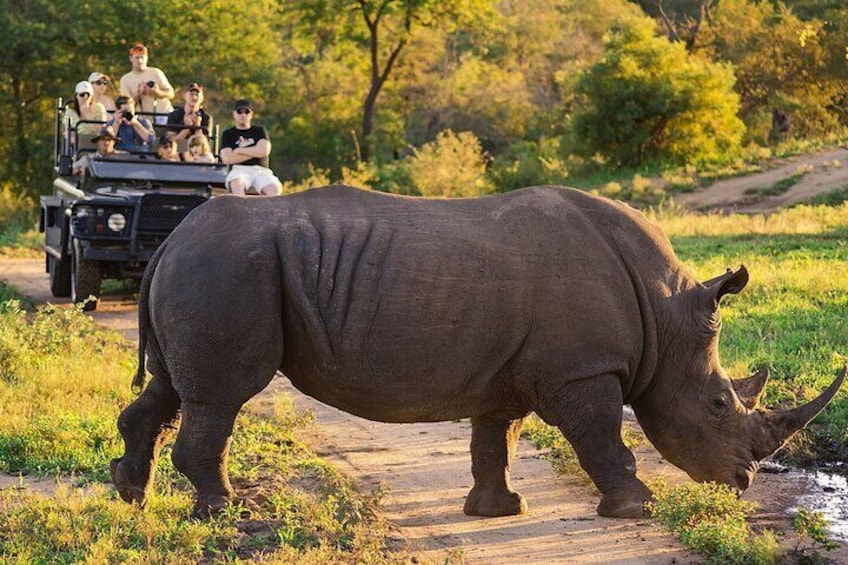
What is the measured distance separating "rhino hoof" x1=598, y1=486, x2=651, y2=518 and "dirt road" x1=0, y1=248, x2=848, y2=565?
7 centimetres

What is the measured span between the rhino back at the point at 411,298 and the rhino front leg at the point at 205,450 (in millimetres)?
398

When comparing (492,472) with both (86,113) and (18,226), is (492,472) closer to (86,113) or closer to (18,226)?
(86,113)

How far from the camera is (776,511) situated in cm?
722

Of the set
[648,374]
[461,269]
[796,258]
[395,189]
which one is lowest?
[395,189]

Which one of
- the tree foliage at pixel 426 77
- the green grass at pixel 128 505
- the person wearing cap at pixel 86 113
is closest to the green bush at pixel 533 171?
the tree foliage at pixel 426 77

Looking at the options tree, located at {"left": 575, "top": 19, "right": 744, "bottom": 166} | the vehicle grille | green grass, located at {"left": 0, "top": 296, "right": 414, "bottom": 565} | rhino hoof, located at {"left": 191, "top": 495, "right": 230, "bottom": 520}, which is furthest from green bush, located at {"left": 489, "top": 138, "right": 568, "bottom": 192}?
rhino hoof, located at {"left": 191, "top": 495, "right": 230, "bottom": 520}

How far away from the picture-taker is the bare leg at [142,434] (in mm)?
6715

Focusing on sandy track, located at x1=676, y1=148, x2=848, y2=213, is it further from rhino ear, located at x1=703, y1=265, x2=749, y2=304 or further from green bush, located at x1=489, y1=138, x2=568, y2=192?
rhino ear, located at x1=703, y1=265, x2=749, y2=304

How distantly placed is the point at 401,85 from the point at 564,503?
3604cm

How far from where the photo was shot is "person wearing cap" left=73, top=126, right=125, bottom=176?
14.4 meters

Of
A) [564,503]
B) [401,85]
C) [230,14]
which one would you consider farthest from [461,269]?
[401,85]

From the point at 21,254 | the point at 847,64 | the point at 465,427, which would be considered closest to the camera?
the point at 465,427

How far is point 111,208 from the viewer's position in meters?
13.6

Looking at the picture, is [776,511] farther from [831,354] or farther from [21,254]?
[21,254]
